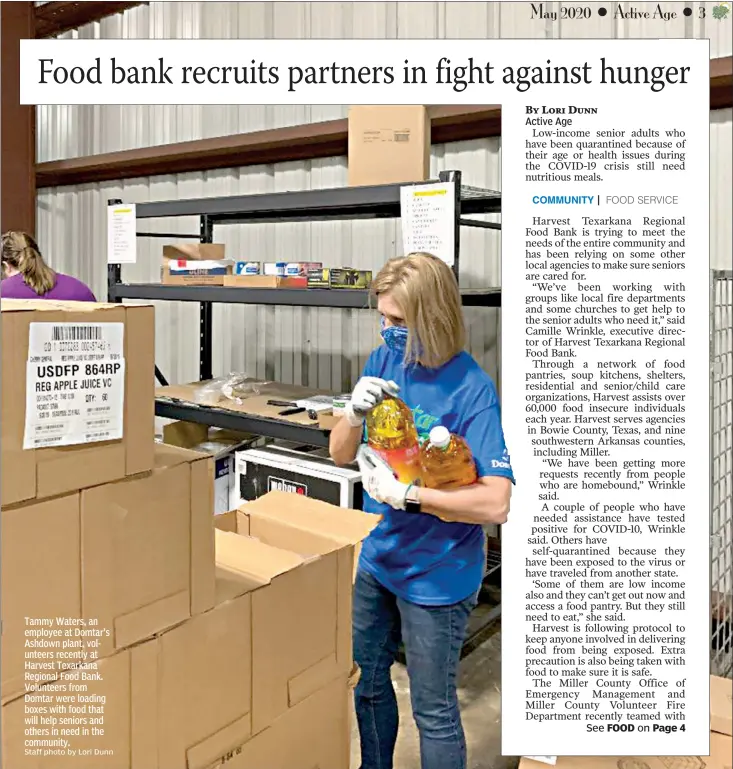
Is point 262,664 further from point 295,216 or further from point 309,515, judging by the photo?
point 295,216

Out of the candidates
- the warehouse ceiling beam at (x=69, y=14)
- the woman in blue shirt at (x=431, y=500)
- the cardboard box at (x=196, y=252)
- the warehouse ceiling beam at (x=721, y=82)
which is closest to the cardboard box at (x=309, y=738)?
the woman in blue shirt at (x=431, y=500)

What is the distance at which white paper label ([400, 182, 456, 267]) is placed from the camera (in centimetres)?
197

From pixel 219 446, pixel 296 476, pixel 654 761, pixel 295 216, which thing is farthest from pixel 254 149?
pixel 654 761

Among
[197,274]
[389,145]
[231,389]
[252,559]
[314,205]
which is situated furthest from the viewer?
[231,389]

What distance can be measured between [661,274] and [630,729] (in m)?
0.80

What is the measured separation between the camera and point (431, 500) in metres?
1.30

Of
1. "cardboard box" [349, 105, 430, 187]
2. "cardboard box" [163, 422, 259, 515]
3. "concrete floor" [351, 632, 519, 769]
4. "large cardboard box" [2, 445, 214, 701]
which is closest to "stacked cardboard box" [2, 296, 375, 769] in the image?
"large cardboard box" [2, 445, 214, 701]

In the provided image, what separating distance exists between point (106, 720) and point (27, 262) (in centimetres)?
185

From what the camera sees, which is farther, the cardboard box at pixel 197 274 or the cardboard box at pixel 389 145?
the cardboard box at pixel 197 274

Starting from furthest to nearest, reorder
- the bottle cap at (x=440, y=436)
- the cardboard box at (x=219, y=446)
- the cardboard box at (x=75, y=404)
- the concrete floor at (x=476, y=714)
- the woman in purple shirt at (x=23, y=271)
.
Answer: the cardboard box at (x=219, y=446)
the woman in purple shirt at (x=23, y=271)
the concrete floor at (x=476, y=714)
the bottle cap at (x=440, y=436)
the cardboard box at (x=75, y=404)

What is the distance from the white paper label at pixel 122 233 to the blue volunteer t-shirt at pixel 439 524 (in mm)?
1836

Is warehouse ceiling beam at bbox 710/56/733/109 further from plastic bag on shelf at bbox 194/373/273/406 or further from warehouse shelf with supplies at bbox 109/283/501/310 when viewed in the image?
plastic bag on shelf at bbox 194/373/273/406

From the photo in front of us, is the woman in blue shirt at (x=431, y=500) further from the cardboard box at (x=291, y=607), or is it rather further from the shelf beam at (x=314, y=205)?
the shelf beam at (x=314, y=205)

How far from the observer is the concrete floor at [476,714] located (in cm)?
182
